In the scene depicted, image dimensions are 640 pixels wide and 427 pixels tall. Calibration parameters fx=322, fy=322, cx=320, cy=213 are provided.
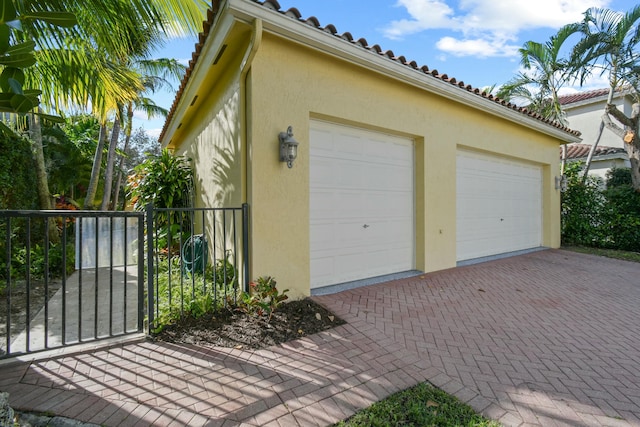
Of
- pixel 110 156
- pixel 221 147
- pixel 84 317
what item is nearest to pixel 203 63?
pixel 221 147

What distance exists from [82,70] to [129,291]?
3.67 metres

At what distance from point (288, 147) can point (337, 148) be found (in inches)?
49.4

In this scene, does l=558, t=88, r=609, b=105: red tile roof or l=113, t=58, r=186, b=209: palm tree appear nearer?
l=113, t=58, r=186, b=209: palm tree

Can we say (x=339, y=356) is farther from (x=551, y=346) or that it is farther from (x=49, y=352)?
(x=49, y=352)

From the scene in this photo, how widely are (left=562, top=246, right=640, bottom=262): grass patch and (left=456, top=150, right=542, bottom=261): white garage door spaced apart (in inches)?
44.3

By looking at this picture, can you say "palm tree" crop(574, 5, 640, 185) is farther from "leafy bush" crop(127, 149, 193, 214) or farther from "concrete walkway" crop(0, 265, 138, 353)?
"concrete walkway" crop(0, 265, 138, 353)

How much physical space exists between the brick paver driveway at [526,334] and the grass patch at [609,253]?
2.90m

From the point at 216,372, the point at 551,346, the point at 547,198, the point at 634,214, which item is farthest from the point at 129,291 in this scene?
the point at 634,214

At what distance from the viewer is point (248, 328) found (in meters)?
3.93

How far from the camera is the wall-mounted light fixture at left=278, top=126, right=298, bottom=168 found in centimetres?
459

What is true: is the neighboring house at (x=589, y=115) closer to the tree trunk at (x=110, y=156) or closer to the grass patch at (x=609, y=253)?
the grass patch at (x=609, y=253)

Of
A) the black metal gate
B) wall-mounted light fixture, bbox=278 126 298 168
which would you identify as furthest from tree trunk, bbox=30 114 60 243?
wall-mounted light fixture, bbox=278 126 298 168

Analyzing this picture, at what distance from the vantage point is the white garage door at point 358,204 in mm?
5414

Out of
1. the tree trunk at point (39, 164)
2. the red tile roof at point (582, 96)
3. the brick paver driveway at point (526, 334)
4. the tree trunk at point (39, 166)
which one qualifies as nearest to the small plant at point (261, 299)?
the brick paver driveway at point (526, 334)
